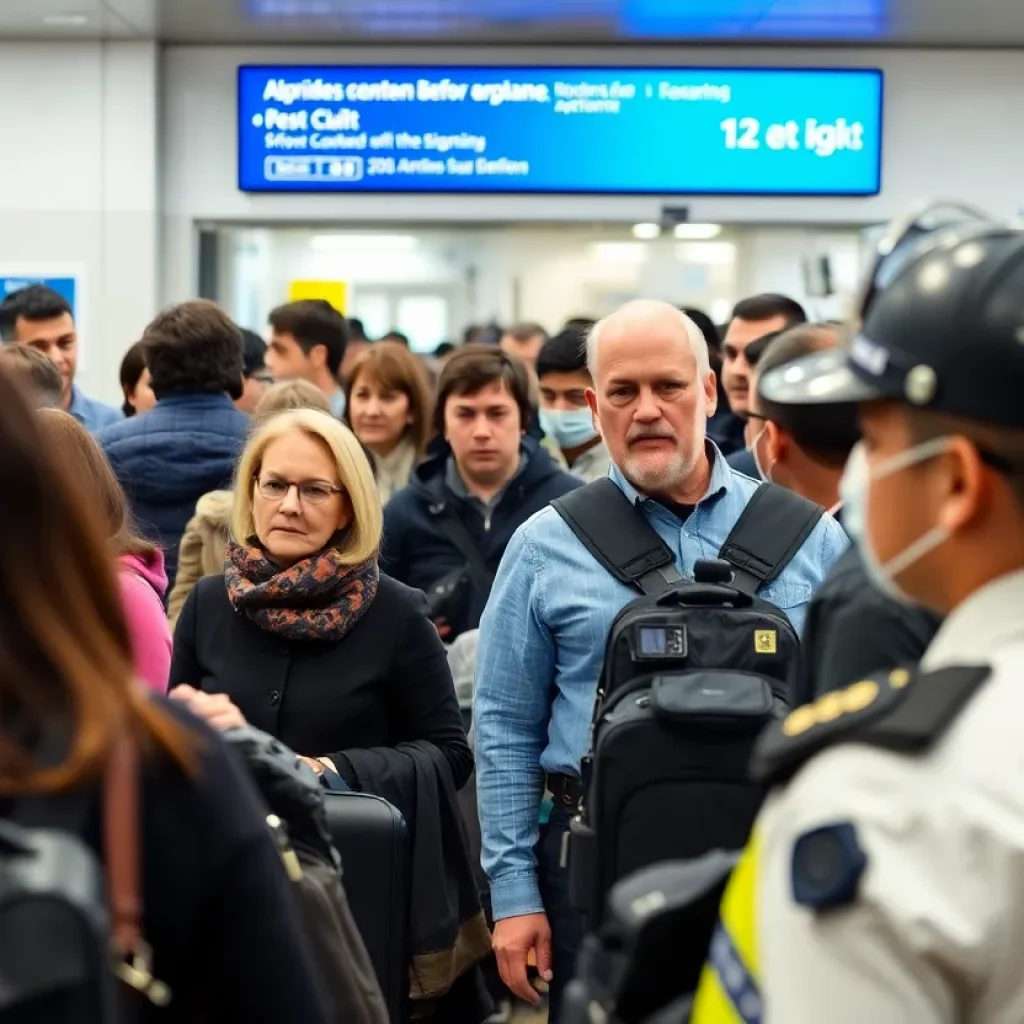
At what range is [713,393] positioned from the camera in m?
3.37

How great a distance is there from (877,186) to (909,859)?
10.2 meters

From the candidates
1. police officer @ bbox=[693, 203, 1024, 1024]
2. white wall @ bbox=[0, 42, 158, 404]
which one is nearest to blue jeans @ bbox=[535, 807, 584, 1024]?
police officer @ bbox=[693, 203, 1024, 1024]

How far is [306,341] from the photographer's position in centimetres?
661

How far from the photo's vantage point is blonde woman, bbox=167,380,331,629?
4.50 meters

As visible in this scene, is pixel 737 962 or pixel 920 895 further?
pixel 737 962

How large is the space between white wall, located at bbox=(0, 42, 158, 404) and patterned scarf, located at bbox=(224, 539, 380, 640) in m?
7.53

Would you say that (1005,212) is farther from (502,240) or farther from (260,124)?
(260,124)

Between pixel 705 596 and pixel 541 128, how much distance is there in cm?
828

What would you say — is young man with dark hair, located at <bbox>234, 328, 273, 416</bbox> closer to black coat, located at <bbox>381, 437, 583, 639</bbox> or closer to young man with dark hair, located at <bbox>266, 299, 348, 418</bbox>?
young man with dark hair, located at <bbox>266, 299, 348, 418</bbox>

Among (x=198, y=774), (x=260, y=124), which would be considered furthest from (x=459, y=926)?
(x=260, y=124)

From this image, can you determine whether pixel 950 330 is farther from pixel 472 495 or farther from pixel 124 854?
pixel 472 495

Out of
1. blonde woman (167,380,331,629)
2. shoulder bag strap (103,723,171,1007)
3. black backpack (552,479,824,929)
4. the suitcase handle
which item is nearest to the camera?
shoulder bag strap (103,723,171,1007)

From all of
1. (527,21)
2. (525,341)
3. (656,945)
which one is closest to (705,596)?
(656,945)

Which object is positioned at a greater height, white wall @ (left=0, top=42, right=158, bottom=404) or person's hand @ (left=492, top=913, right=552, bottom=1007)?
white wall @ (left=0, top=42, right=158, bottom=404)
